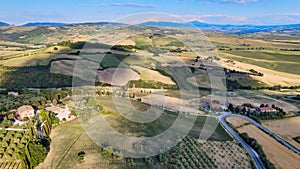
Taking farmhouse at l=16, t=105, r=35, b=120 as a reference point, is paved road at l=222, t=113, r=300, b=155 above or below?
below

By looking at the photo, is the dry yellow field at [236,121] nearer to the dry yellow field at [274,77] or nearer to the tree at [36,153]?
the tree at [36,153]

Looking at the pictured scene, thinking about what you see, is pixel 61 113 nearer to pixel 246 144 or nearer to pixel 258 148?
pixel 246 144

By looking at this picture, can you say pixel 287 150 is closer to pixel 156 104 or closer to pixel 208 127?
pixel 208 127

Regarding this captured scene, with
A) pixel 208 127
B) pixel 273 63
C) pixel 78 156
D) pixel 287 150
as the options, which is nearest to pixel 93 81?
pixel 208 127

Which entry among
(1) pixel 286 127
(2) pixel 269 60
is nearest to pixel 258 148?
(1) pixel 286 127

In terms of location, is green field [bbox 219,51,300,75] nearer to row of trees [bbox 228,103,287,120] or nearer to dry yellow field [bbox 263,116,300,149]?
row of trees [bbox 228,103,287,120]

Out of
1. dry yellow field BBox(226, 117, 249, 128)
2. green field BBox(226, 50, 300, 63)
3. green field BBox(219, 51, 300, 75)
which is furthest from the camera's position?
green field BBox(226, 50, 300, 63)

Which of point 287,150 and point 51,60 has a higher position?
point 51,60

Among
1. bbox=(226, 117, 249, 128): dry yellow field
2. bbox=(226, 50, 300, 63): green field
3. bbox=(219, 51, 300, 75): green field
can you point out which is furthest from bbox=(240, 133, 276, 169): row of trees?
bbox=(226, 50, 300, 63): green field
